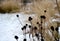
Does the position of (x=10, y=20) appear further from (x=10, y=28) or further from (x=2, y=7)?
(x=2, y=7)

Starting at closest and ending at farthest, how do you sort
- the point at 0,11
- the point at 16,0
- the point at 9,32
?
the point at 9,32, the point at 0,11, the point at 16,0

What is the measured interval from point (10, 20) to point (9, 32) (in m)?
0.91

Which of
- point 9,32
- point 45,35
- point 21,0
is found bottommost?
point 21,0

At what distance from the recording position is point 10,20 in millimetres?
4590

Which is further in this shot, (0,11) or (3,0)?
(3,0)

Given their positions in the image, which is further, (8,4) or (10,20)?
(8,4)

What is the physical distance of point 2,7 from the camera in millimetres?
5863

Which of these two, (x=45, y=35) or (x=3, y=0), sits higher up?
(x=45, y=35)

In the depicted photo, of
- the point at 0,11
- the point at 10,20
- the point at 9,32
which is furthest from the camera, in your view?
the point at 0,11

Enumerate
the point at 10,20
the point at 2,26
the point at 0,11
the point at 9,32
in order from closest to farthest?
the point at 9,32 → the point at 2,26 → the point at 10,20 → the point at 0,11

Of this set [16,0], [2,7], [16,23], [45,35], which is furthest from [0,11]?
[45,35]

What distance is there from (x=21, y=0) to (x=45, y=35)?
13.7 ft

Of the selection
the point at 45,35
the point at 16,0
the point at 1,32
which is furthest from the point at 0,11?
the point at 45,35

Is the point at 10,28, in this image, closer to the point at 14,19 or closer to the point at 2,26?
the point at 2,26
